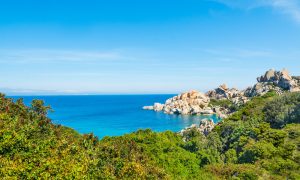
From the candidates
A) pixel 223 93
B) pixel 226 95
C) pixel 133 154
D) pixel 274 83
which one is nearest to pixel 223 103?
pixel 226 95

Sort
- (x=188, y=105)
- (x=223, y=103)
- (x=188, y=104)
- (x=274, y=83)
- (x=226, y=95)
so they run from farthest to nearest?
(x=226, y=95)
(x=188, y=104)
(x=188, y=105)
(x=223, y=103)
(x=274, y=83)

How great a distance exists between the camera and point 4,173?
1609cm

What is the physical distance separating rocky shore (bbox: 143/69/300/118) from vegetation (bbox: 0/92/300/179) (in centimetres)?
6735

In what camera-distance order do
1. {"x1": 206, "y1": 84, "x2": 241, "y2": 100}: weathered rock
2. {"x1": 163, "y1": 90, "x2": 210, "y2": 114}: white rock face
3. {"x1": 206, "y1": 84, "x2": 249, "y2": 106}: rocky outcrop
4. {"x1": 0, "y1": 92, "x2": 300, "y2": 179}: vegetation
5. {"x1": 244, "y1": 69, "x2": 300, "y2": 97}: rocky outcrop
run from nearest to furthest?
{"x1": 0, "y1": 92, "x2": 300, "y2": 179}: vegetation < {"x1": 244, "y1": 69, "x2": 300, "y2": 97}: rocky outcrop < {"x1": 163, "y1": 90, "x2": 210, "y2": 114}: white rock face < {"x1": 206, "y1": 84, "x2": 249, "y2": 106}: rocky outcrop < {"x1": 206, "y1": 84, "x2": 241, "y2": 100}: weathered rock

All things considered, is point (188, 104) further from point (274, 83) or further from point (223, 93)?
point (274, 83)

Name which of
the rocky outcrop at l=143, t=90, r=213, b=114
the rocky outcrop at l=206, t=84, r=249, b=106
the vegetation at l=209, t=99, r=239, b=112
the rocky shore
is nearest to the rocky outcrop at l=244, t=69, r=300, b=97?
the rocky shore

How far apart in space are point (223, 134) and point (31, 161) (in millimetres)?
42544

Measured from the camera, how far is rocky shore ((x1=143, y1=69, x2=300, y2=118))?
403ft

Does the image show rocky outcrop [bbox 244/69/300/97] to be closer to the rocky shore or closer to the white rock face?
the rocky shore

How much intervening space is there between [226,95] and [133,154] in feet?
427

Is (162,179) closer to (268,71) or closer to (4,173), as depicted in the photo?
(4,173)

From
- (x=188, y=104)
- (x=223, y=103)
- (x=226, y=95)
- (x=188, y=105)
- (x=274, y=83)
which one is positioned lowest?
(x=188, y=105)

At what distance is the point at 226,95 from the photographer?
154 m

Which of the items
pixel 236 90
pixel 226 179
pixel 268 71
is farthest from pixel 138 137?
pixel 236 90
